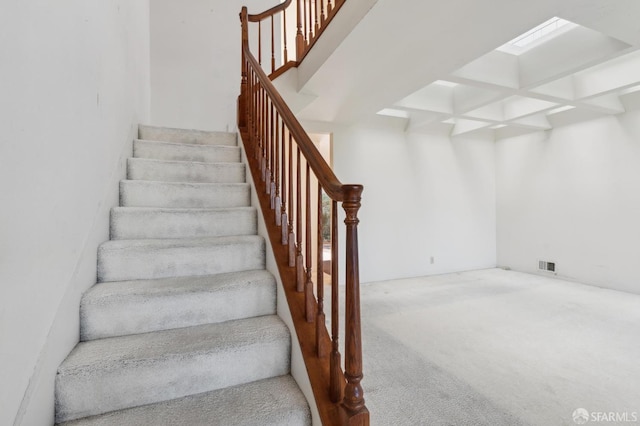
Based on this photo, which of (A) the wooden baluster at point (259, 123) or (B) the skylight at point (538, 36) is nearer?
(A) the wooden baluster at point (259, 123)

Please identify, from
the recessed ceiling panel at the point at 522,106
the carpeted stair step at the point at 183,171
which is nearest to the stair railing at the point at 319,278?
the carpeted stair step at the point at 183,171

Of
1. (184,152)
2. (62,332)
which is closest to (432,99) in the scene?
(184,152)

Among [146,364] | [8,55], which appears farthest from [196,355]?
[8,55]

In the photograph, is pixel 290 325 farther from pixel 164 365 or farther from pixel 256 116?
pixel 256 116

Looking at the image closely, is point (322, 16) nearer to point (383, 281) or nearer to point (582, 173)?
point (383, 281)

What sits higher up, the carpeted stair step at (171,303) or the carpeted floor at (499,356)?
the carpeted stair step at (171,303)

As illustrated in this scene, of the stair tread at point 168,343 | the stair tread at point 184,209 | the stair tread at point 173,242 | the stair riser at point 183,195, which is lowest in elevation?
the stair tread at point 168,343

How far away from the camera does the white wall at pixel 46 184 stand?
771 millimetres

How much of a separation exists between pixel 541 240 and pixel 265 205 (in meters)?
4.98

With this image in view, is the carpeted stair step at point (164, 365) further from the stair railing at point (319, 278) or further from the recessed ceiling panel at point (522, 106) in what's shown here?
the recessed ceiling panel at point (522, 106)

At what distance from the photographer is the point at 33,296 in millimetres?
881

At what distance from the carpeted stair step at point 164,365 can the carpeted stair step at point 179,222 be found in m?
0.63

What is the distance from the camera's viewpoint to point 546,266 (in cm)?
475

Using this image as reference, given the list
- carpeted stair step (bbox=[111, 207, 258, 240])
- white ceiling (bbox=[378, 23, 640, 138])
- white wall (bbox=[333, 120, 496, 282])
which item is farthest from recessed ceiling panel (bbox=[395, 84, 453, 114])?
carpeted stair step (bbox=[111, 207, 258, 240])
